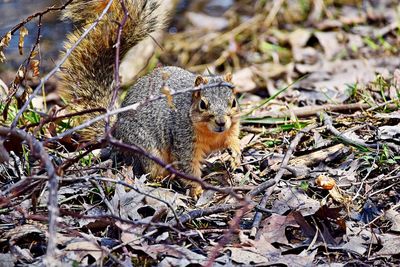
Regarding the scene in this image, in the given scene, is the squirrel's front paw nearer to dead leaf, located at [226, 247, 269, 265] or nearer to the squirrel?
the squirrel

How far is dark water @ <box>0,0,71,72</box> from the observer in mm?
7180

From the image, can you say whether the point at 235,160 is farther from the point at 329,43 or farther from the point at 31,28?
the point at 31,28

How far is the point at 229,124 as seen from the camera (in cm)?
425

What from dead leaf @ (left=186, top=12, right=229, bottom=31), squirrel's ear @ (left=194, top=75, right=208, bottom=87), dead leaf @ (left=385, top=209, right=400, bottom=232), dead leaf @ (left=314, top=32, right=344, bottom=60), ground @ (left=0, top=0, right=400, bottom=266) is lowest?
dead leaf @ (left=314, top=32, right=344, bottom=60)

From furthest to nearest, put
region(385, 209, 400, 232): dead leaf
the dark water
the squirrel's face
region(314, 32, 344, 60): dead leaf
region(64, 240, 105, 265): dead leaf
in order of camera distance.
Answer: region(314, 32, 344, 60): dead leaf < the dark water < the squirrel's face < region(385, 209, 400, 232): dead leaf < region(64, 240, 105, 265): dead leaf

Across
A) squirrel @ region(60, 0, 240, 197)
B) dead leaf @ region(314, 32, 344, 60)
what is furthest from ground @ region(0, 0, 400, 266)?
dead leaf @ region(314, 32, 344, 60)

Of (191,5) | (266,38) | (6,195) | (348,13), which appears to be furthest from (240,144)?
(191,5)

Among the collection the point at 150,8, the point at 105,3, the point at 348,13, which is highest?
the point at 105,3

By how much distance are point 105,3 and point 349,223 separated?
183 centimetres

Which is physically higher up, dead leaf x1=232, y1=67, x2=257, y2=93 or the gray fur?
the gray fur

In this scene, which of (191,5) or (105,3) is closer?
(105,3)

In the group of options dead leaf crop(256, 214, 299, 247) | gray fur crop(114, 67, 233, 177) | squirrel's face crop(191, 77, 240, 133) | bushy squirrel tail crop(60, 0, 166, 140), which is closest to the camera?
dead leaf crop(256, 214, 299, 247)

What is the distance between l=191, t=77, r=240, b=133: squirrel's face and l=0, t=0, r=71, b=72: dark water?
300 centimetres

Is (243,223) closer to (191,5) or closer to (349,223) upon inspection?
(349,223)
